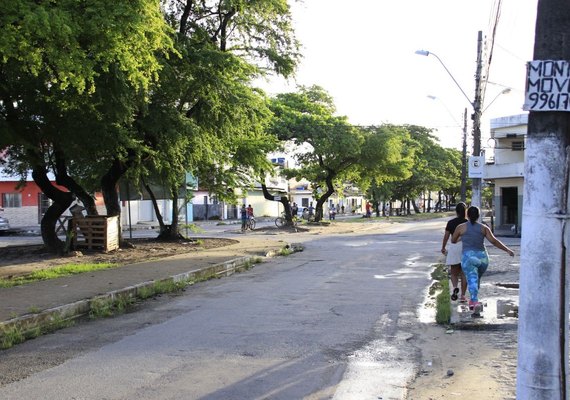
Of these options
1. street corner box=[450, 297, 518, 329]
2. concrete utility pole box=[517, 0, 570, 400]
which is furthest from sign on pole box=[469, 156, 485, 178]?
concrete utility pole box=[517, 0, 570, 400]

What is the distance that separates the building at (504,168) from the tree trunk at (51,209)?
30949mm

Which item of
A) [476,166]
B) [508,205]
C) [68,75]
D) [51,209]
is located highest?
[68,75]

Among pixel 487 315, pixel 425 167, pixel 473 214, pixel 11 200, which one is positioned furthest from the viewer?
pixel 425 167

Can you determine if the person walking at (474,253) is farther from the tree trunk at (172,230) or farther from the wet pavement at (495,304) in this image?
the tree trunk at (172,230)

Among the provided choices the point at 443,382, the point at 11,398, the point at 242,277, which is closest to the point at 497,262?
the point at 242,277

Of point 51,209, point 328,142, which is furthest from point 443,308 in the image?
point 328,142

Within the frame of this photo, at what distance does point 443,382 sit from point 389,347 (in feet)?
4.87

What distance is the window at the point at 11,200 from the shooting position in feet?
129

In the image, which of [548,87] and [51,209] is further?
[51,209]

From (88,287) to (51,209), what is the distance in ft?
25.2

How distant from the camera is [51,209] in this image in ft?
58.5

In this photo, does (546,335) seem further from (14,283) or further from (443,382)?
(14,283)

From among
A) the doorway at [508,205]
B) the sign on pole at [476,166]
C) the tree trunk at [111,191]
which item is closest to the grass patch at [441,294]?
the sign on pole at [476,166]

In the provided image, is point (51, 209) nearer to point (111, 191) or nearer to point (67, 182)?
point (67, 182)
